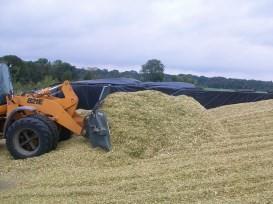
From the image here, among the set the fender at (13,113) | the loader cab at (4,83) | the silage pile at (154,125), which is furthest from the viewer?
the loader cab at (4,83)

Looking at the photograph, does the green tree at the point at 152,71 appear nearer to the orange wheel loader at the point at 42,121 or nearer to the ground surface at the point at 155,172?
the ground surface at the point at 155,172

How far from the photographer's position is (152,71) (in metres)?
29.1

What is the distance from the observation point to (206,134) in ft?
32.8

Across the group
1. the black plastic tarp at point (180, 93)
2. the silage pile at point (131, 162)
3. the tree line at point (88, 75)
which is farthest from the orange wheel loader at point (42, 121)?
the tree line at point (88, 75)

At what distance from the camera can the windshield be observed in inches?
409

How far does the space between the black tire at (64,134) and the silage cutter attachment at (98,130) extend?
593 millimetres

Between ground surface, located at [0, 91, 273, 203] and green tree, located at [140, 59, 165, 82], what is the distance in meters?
18.0

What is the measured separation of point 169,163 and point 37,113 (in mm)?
2777

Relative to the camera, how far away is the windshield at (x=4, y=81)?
34.1 ft

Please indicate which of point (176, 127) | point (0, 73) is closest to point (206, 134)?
point (176, 127)

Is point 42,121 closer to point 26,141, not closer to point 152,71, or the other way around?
point 26,141

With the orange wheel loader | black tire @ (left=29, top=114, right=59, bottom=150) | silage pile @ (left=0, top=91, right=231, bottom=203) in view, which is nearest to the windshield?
the orange wheel loader

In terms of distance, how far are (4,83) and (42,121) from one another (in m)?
1.41

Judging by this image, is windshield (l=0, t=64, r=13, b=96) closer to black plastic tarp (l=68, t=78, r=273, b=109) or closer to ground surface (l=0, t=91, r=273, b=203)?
ground surface (l=0, t=91, r=273, b=203)
